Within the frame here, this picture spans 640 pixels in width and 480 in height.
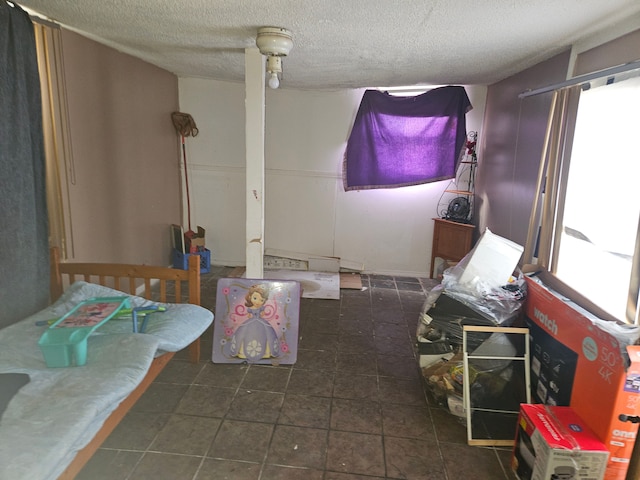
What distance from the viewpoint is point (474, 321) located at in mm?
2340

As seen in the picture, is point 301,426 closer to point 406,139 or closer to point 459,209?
point 459,209

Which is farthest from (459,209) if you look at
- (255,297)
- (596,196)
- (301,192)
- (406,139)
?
(255,297)

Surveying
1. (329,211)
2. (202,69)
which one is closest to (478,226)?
(329,211)

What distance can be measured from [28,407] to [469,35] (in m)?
2.86

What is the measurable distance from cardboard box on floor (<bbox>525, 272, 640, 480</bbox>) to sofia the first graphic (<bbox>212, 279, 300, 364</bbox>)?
4.80ft

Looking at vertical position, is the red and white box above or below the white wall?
below

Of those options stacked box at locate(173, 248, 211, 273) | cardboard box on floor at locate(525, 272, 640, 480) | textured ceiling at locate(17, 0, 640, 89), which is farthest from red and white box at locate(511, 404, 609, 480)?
stacked box at locate(173, 248, 211, 273)

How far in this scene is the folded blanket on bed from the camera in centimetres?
132

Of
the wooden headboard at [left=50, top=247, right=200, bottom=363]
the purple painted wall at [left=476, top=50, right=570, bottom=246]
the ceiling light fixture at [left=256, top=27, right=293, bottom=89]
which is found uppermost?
the ceiling light fixture at [left=256, top=27, right=293, bottom=89]

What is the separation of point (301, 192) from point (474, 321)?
112 inches

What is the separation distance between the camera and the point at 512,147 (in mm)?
3402

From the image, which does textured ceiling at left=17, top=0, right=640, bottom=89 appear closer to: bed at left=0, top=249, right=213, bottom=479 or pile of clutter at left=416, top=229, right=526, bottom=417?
pile of clutter at left=416, top=229, right=526, bottom=417

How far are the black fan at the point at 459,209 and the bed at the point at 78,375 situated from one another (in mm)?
2861

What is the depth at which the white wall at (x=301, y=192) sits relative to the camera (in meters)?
4.57
